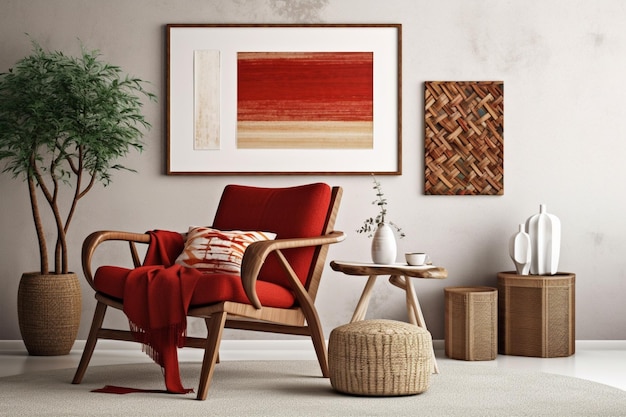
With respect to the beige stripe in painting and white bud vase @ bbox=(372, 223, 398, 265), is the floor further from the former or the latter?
the beige stripe in painting

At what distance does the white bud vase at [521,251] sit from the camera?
440 cm

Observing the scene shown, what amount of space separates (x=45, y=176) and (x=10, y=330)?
2.94 feet

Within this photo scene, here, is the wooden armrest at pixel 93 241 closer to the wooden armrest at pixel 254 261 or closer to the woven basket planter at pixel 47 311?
the wooden armrest at pixel 254 261

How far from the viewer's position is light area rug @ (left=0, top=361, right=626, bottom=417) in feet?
9.77

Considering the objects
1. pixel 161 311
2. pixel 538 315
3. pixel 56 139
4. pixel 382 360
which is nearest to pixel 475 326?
pixel 538 315

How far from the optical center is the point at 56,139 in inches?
171

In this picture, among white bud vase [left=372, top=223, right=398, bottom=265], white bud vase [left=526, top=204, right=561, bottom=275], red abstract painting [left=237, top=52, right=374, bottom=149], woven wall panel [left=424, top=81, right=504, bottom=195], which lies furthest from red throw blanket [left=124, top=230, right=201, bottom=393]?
white bud vase [left=526, top=204, right=561, bottom=275]

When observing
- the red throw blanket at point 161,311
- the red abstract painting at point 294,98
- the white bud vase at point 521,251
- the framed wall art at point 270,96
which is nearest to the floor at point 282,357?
the white bud vase at point 521,251

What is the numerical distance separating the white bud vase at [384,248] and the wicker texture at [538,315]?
2.54 ft

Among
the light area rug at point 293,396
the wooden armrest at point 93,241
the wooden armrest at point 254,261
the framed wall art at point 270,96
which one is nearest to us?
the light area rug at point 293,396

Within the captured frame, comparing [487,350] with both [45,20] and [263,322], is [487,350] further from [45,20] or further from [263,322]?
[45,20]

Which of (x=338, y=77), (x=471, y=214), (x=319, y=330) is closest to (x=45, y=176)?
(x=338, y=77)

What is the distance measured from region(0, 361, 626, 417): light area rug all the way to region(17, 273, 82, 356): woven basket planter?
505 millimetres

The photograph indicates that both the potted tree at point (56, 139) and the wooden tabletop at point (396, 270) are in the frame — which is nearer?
the wooden tabletop at point (396, 270)
